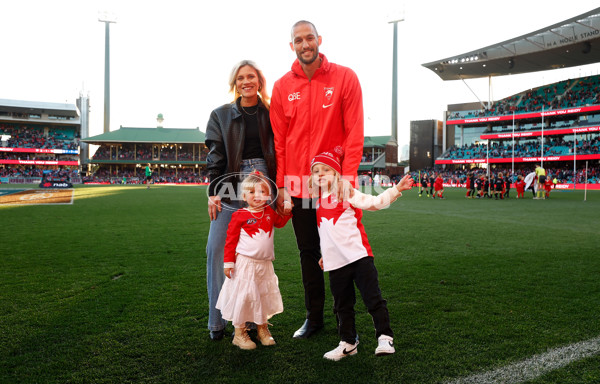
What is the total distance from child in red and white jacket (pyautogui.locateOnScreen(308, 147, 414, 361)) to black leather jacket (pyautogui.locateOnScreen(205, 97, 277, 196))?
23.9 inches

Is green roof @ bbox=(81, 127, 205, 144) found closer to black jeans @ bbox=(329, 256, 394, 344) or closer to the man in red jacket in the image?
the man in red jacket

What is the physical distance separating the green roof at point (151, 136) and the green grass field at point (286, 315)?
55147mm

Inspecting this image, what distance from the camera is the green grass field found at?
2432 mm

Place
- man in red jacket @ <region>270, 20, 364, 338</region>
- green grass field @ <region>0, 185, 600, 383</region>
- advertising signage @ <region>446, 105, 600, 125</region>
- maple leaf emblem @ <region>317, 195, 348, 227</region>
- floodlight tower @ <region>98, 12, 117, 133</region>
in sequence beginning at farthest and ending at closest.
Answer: floodlight tower @ <region>98, 12, 117, 133</region>
advertising signage @ <region>446, 105, 600, 125</region>
man in red jacket @ <region>270, 20, 364, 338</region>
maple leaf emblem @ <region>317, 195, 348, 227</region>
green grass field @ <region>0, 185, 600, 383</region>

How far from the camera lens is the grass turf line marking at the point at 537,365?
229 cm

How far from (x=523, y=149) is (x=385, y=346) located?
50048 mm

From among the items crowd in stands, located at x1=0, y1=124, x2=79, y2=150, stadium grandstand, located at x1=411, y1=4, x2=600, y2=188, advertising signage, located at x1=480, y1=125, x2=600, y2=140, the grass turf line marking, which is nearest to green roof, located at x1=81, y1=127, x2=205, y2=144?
crowd in stands, located at x1=0, y1=124, x2=79, y2=150

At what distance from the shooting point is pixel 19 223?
30.4ft

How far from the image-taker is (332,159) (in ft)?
9.09

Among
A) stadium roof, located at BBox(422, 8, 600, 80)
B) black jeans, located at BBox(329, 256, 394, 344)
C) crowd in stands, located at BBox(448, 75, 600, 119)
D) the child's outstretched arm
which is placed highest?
stadium roof, located at BBox(422, 8, 600, 80)

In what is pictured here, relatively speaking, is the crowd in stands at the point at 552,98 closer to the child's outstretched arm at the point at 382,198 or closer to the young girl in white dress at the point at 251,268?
the child's outstretched arm at the point at 382,198

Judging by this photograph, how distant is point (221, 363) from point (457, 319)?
1.94 meters

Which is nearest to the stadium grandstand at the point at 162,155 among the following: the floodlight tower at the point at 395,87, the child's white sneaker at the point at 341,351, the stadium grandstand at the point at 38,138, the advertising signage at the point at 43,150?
the floodlight tower at the point at 395,87

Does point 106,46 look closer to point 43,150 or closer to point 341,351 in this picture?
point 43,150
